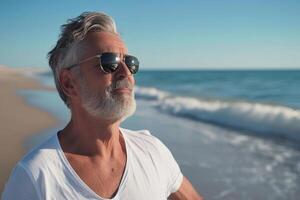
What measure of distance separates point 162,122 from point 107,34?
9885mm

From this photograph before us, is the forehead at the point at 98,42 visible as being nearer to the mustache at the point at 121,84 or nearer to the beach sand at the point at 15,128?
the mustache at the point at 121,84

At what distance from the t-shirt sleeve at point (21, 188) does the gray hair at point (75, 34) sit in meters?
0.60

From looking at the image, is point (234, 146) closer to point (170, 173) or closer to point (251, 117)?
point (251, 117)

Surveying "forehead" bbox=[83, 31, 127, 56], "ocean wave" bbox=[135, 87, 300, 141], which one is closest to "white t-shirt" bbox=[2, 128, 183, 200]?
"forehead" bbox=[83, 31, 127, 56]

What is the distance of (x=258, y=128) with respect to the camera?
1148cm

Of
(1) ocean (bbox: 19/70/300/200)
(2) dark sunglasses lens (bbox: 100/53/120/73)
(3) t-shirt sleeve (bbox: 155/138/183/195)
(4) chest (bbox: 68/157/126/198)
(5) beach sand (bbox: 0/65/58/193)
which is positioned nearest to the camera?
(4) chest (bbox: 68/157/126/198)

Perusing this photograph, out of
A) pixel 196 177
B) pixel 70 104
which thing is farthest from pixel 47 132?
pixel 70 104

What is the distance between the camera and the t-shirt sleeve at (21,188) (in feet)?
5.63

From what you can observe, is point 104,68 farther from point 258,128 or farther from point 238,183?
point 258,128

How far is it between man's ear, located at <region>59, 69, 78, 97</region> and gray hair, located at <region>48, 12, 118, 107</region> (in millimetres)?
30

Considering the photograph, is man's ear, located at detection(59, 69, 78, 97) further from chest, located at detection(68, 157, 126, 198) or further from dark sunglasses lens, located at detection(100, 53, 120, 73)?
chest, located at detection(68, 157, 126, 198)

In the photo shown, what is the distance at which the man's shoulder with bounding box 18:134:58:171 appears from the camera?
1801 millimetres

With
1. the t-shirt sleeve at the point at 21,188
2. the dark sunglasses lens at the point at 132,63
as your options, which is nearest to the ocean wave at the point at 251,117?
the dark sunglasses lens at the point at 132,63

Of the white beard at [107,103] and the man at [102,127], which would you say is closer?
the man at [102,127]
